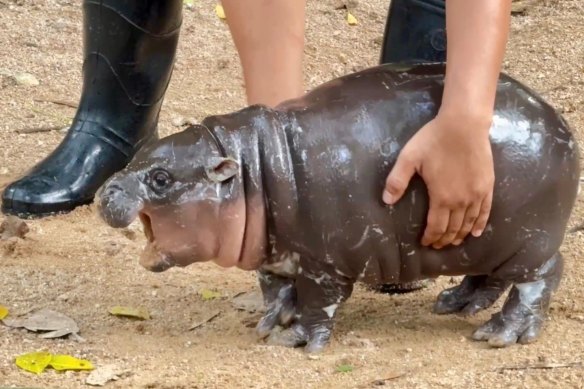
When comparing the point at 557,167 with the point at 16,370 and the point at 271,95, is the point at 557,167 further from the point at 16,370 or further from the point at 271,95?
the point at 16,370

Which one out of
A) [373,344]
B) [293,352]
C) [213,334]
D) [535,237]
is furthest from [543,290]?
[213,334]

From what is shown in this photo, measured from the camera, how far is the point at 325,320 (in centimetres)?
204

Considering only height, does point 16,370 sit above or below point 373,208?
below

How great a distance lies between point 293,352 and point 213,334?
0.68ft

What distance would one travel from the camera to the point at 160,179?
1922 mm

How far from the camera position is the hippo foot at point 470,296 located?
2.19m

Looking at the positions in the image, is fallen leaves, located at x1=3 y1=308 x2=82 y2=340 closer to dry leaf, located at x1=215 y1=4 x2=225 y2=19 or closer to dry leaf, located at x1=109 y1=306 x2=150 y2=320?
dry leaf, located at x1=109 y1=306 x2=150 y2=320

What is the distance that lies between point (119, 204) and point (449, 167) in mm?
547

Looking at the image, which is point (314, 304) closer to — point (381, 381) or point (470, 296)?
point (381, 381)

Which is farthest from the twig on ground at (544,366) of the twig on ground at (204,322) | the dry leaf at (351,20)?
the dry leaf at (351,20)

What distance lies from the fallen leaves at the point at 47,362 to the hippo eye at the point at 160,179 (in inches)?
13.2

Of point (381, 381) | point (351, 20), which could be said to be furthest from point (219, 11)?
point (381, 381)

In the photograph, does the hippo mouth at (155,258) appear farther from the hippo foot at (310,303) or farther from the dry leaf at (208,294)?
the dry leaf at (208,294)

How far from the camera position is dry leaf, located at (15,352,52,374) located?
77.3 inches
